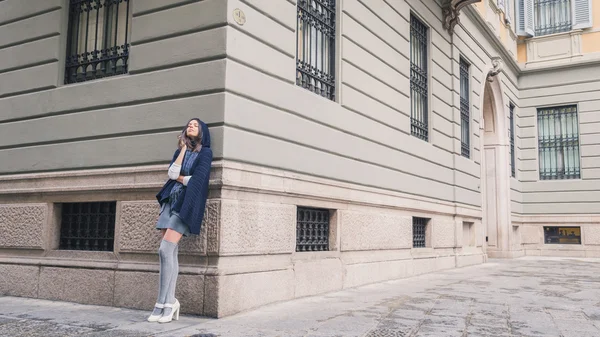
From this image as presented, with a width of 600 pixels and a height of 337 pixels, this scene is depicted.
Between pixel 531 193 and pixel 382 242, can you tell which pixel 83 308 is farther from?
pixel 531 193

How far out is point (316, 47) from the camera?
8672 millimetres

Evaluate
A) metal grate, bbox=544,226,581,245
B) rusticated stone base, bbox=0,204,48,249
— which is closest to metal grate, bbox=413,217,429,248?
rusticated stone base, bbox=0,204,48,249

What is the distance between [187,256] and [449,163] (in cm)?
879

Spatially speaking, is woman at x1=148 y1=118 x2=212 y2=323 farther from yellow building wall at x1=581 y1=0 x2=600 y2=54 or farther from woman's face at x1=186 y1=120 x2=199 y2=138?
yellow building wall at x1=581 y1=0 x2=600 y2=54

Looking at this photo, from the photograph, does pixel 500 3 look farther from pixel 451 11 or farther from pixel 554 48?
pixel 451 11

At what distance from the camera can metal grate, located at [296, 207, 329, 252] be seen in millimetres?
7973

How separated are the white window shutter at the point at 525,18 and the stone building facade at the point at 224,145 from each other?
34.5ft

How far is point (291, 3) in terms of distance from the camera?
25.7 feet

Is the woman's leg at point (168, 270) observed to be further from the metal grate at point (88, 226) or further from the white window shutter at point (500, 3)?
the white window shutter at point (500, 3)

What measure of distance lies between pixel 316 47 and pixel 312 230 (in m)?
2.91

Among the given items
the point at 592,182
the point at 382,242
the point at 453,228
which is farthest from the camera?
the point at 592,182

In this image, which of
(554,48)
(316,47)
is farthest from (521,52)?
(316,47)

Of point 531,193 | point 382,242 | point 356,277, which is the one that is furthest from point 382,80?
point 531,193

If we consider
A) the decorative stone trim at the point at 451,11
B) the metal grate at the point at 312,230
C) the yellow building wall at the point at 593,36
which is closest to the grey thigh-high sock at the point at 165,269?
the metal grate at the point at 312,230
